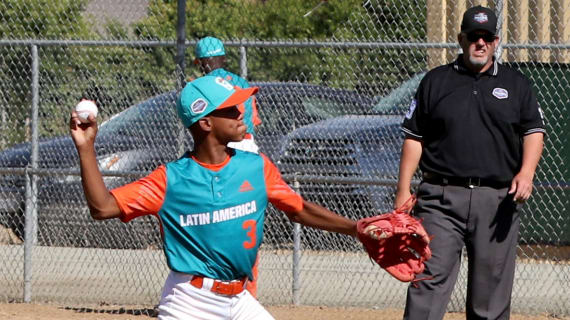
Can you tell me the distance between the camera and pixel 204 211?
4.87 m

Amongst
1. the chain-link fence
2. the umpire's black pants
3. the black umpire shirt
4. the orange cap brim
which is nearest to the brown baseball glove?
the orange cap brim

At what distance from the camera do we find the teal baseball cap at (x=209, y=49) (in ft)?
26.5

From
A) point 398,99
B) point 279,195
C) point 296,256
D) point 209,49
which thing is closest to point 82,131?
point 279,195

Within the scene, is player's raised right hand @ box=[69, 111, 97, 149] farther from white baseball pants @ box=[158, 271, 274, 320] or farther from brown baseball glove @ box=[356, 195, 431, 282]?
brown baseball glove @ box=[356, 195, 431, 282]

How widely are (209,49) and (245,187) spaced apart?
3314 millimetres

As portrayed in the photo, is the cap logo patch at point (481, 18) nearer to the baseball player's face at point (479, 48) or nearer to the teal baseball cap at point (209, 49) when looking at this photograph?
the baseball player's face at point (479, 48)

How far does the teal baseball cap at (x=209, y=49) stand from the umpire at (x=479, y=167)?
2.27 metres

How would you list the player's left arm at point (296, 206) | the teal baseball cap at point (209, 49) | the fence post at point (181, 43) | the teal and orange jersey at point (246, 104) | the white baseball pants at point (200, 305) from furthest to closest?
the fence post at point (181, 43), the teal baseball cap at point (209, 49), the teal and orange jersey at point (246, 104), the player's left arm at point (296, 206), the white baseball pants at point (200, 305)

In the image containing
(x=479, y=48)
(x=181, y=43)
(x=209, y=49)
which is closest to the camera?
(x=479, y=48)

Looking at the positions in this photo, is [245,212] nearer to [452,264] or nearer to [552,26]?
[452,264]

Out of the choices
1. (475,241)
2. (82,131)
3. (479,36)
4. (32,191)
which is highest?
(479,36)

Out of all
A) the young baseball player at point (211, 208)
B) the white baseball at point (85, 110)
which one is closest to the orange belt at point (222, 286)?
the young baseball player at point (211, 208)

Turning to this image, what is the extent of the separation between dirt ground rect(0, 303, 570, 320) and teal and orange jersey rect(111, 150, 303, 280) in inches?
147

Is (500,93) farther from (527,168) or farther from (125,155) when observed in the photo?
(125,155)
